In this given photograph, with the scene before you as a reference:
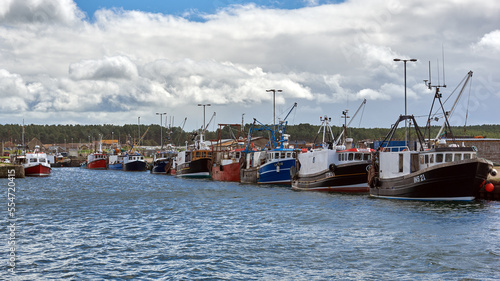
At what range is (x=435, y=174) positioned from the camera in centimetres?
4109

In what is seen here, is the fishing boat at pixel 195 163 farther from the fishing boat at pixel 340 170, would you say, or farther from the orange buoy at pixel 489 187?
the orange buoy at pixel 489 187

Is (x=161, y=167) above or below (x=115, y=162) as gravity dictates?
below

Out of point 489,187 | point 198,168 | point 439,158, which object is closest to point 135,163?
point 198,168

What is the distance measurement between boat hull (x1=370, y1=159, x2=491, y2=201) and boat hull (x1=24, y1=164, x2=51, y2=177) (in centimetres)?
7587

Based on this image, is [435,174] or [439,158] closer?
[435,174]

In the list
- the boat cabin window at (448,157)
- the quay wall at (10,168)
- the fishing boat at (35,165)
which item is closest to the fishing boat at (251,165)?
the quay wall at (10,168)

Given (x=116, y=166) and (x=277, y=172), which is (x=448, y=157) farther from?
(x=116, y=166)

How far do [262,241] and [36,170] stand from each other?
82.4 m

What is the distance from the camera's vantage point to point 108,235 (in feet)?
103

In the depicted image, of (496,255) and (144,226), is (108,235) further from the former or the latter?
(496,255)

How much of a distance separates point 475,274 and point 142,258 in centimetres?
1389

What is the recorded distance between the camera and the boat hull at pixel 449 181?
39.9 m

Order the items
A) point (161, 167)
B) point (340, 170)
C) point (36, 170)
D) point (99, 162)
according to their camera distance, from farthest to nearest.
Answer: point (99, 162) → point (161, 167) → point (36, 170) → point (340, 170)

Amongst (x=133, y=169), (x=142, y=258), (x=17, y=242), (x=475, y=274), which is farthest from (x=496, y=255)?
(x=133, y=169)
